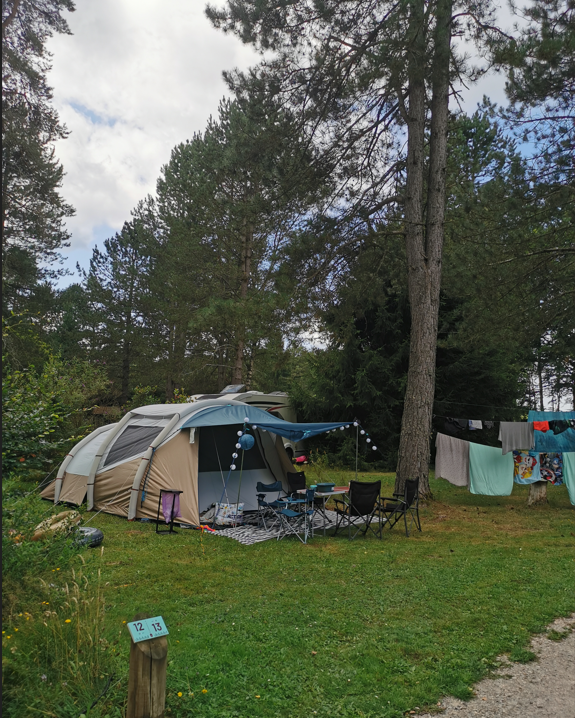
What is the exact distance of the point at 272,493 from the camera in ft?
32.2

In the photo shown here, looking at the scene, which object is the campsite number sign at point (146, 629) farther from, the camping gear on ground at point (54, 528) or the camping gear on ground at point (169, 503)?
the camping gear on ground at point (169, 503)

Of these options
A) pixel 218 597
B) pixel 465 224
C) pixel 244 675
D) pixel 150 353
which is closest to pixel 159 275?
pixel 150 353

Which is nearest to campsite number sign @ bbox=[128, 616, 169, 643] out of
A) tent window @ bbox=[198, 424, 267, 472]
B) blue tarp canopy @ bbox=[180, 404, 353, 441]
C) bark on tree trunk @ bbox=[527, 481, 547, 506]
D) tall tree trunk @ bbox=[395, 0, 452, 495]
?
blue tarp canopy @ bbox=[180, 404, 353, 441]

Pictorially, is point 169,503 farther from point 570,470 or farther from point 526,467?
point 570,470

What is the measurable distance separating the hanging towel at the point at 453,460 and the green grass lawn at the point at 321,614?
244cm

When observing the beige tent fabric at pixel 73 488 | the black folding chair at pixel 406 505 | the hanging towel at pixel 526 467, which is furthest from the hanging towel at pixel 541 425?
the beige tent fabric at pixel 73 488

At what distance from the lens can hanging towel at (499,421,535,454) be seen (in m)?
9.67

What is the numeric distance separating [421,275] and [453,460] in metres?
3.58

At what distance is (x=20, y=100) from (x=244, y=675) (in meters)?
10.8

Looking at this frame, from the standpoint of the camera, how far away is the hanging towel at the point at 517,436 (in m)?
9.67

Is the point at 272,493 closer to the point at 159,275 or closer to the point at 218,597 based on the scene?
the point at 218,597

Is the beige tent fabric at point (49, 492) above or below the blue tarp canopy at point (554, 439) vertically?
below

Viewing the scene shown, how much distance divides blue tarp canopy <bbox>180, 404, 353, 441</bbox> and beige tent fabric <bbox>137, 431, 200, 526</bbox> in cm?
43

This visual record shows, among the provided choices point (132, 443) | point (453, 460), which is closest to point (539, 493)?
point (453, 460)
